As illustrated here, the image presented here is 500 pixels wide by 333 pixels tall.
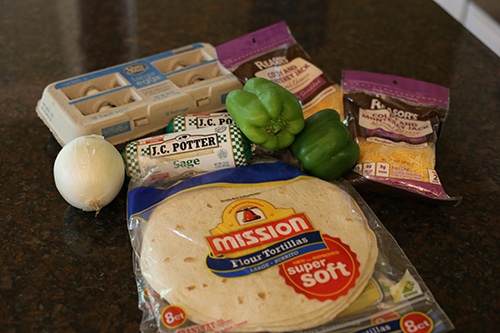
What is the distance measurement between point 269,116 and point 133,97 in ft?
1.02

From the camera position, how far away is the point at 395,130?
117 centimetres

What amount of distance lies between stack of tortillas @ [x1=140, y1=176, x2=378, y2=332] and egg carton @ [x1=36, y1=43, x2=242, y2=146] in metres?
0.23

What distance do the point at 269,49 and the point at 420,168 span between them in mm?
436

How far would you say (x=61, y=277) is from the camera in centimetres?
93

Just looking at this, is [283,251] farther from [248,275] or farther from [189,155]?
[189,155]

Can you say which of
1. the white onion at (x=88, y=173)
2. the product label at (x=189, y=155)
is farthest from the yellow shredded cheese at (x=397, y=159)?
the white onion at (x=88, y=173)

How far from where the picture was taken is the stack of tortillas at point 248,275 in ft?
2.76

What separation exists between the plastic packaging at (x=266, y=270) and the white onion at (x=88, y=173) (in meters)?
0.04

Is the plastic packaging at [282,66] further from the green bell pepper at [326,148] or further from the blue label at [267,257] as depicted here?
Result: the blue label at [267,257]

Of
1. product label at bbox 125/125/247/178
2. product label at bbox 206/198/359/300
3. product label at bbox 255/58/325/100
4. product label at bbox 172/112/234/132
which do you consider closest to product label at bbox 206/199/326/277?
product label at bbox 206/198/359/300

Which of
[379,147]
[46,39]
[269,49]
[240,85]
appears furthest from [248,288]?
[46,39]

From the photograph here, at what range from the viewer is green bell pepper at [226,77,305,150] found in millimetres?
1062

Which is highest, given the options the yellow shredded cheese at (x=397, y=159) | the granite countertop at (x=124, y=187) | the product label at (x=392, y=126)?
the product label at (x=392, y=126)

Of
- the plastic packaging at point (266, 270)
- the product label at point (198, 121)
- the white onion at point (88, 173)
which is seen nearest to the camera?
the plastic packaging at point (266, 270)
